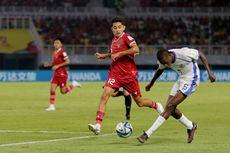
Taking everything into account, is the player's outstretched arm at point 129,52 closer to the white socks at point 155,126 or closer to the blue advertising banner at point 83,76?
the white socks at point 155,126

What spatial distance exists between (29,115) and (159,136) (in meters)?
8.05

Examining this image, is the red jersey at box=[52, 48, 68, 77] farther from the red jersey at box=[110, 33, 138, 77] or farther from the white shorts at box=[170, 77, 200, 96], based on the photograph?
the white shorts at box=[170, 77, 200, 96]

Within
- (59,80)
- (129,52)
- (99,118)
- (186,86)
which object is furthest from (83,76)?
(186,86)

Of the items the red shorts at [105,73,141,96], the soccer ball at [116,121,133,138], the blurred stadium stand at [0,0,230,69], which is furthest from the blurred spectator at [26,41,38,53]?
the soccer ball at [116,121,133,138]

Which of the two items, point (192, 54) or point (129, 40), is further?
point (129, 40)

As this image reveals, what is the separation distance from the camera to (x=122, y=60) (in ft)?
55.7

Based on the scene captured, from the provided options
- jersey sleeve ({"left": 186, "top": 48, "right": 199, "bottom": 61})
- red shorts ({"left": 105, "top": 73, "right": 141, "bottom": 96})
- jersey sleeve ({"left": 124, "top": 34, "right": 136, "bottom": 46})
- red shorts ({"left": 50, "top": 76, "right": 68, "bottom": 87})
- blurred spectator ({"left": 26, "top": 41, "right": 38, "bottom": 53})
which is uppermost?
jersey sleeve ({"left": 186, "top": 48, "right": 199, "bottom": 61})

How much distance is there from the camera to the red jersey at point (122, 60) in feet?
55.3

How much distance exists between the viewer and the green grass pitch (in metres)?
13.8

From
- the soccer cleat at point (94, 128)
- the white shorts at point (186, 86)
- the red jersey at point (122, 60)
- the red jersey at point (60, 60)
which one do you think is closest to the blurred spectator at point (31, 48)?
the red jersey at point (60, 60)

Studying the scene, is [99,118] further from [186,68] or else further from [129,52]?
[186,68]

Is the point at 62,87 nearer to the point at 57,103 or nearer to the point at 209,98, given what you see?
the point at 57,103

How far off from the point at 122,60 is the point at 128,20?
172 ft

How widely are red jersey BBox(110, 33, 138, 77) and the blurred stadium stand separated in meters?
46.9
